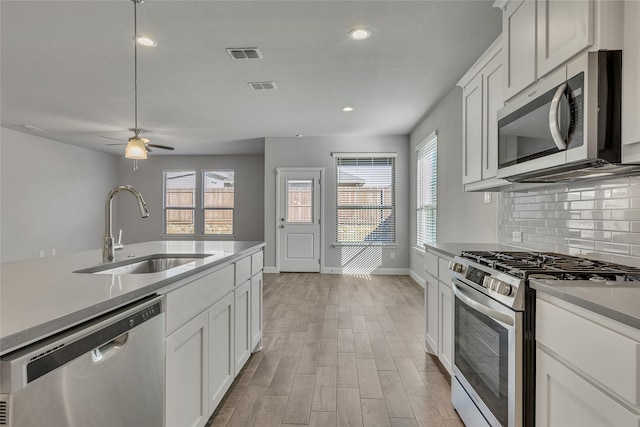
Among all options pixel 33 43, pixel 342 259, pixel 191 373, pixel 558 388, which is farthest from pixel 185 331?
pixel 342 259

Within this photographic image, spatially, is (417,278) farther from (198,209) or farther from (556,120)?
(198,209)

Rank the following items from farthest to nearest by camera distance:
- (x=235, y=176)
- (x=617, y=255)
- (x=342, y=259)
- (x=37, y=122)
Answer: (x=235, y=176), (x=342, y=259), (x=37, y=122), (x=617, y=255)

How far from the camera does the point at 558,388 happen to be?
1173 mm

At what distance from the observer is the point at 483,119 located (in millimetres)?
2445

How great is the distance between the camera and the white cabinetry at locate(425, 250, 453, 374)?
7.61ft

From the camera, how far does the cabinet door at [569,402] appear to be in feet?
3.04

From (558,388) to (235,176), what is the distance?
856cm

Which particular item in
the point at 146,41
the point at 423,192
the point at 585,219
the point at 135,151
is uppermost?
the point at 146,41

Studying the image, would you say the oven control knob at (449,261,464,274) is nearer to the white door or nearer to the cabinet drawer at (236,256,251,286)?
the cabinet drawer at (236,256,251,286)

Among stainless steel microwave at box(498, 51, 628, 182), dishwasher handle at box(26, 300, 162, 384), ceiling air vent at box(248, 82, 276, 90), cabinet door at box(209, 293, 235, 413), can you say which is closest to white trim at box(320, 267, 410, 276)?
ceiling air vent at box(248, 82, 276, 90)

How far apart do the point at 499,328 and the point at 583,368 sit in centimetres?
44

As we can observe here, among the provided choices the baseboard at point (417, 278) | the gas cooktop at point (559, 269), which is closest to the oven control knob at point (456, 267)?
the gas cooktop at point (559, 269)

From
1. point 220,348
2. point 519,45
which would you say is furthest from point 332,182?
point 220,348

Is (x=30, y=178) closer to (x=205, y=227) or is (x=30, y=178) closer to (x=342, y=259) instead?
(x=205, y=227)
